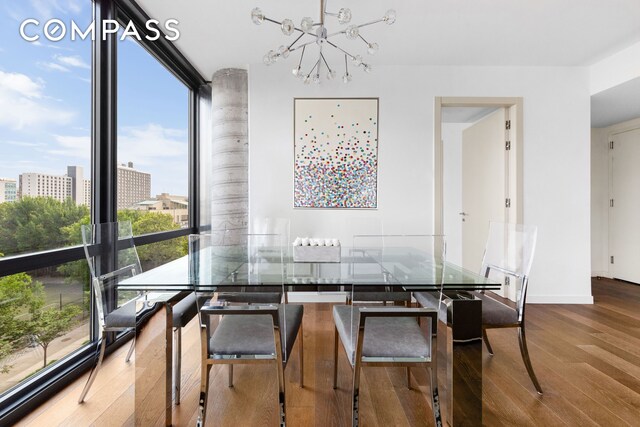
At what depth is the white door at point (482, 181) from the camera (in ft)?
12.0

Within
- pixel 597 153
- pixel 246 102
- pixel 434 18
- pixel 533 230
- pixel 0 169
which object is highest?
pixel 434 18

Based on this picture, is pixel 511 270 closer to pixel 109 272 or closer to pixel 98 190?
pixel 109 272

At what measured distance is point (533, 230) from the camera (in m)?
1.89

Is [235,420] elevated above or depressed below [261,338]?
below

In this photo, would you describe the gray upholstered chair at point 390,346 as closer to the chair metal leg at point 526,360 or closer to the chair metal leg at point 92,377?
the chair metal leg at point 526,360

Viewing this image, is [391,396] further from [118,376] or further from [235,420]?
[118,376]

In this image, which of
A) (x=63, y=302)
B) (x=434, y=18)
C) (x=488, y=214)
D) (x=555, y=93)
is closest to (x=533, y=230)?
(x=434, y=18)

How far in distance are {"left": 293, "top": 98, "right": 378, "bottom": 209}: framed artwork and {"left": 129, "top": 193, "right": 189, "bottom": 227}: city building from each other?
130 cm

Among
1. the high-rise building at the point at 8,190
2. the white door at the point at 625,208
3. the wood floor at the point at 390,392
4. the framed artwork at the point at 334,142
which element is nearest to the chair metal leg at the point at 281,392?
the wood floor at the point at 390,392

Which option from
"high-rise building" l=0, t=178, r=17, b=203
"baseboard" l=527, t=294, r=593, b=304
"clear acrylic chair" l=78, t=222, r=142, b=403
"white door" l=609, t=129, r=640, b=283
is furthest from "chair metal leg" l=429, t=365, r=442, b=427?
"white door" l=609, t=129, r=640, b=283

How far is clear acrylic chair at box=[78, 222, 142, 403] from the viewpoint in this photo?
5.64 feet

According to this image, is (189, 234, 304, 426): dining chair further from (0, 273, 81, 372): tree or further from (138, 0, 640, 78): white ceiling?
(138, 0, 640, 78): white ceiling

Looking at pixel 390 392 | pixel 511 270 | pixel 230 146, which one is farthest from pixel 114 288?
pixel 511 270

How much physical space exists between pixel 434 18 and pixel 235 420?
3.09 meters
